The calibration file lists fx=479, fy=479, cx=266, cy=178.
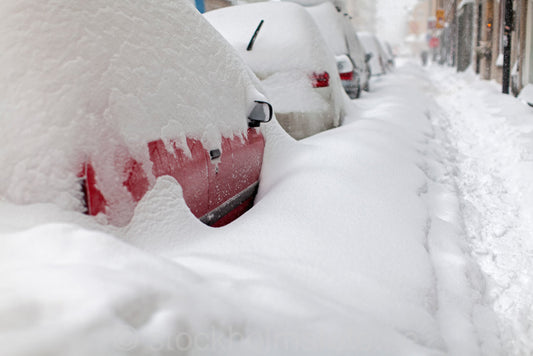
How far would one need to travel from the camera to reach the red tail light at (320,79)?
4.96 meters

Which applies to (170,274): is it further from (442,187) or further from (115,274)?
(442,187)

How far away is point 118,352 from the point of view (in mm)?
1042

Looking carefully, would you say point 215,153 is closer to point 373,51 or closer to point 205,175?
point 205,175

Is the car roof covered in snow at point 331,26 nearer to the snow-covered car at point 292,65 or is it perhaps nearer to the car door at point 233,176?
the snow-covered car at point 292,65

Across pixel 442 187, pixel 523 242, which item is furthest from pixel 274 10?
pixel 523 242

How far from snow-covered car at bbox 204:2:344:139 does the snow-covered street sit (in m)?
1.23

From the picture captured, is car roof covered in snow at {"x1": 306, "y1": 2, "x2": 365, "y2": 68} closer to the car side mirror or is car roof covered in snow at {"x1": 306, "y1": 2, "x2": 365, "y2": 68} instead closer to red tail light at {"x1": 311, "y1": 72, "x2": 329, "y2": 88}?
red tail light at {"x1": 311, "y1": 72, "x2": 329, "y2": 88}

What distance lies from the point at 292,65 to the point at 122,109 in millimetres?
3352

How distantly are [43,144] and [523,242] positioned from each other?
282cm

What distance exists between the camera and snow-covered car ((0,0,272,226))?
157 cm

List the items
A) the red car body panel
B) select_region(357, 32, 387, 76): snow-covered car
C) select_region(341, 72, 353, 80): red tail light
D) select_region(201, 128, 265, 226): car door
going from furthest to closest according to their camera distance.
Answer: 1. select_region(357, 32, 387, 76): snow-covered car
2. select_region(341, 72, 353, 80): red tail light
3. select_region(201, 128, 265, 226): car door
4. the red car body panel

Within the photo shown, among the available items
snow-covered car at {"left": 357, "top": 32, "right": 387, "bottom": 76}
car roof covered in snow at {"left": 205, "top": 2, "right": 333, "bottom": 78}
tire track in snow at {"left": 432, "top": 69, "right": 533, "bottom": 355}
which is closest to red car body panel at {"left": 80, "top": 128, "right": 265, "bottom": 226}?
tire track in snow at {"left": 432, "top": 69, "right": 533, "bottom": 355}

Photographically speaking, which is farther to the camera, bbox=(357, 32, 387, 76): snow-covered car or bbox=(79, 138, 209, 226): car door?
bbox=(357, 32, 387, 76): snow-covered car

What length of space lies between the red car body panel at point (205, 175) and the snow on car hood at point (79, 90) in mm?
54
